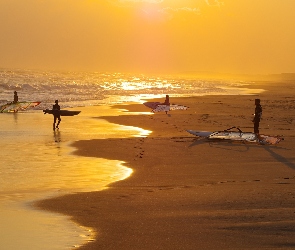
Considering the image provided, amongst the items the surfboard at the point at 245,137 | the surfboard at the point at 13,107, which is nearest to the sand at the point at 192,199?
the surfboard at the point at 245,137

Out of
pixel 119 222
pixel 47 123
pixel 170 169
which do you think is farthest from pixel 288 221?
pixel 47 123

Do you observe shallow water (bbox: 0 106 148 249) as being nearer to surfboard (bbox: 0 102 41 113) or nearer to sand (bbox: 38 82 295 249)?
sand (bbox: 38 82 295 249)

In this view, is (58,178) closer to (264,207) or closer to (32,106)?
(264,207)

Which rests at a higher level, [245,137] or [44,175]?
[245,137]

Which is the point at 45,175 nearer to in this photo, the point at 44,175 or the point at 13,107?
the point at 44,175

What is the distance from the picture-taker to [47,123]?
29359mm

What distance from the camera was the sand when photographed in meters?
8.77

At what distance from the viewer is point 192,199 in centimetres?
1148

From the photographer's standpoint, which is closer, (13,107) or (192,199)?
(192,199)

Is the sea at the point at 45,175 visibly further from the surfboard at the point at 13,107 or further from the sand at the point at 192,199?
the surfboard at the point at 13,107

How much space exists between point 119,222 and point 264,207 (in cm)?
299

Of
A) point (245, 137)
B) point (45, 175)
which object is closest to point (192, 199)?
point (45, 175)

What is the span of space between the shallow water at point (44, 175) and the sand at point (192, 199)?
1.39 ft

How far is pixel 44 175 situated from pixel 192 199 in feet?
15.7
